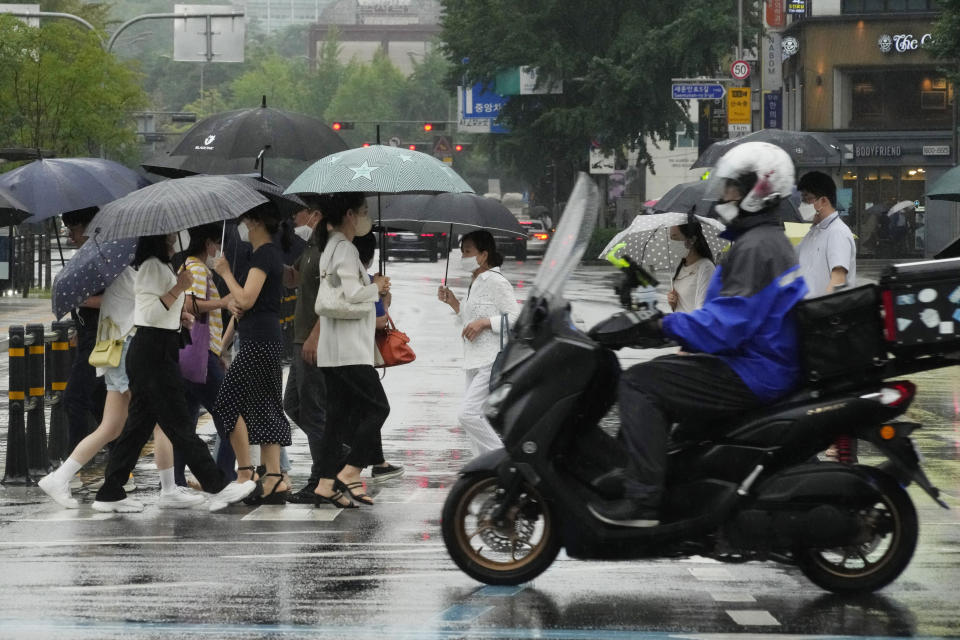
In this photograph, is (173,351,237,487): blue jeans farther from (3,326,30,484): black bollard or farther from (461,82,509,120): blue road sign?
(461,82,509,120): blue road sign

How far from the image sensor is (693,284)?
10.4 m

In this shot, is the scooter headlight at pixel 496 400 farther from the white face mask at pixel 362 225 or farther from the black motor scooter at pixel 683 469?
the white face mask at pixel 362 225

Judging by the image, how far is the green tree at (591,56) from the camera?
48.5m

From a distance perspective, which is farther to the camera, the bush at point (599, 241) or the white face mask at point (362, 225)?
the bush at point (599, 241)

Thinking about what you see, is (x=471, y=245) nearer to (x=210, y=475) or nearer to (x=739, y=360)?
(x=210, y=475)

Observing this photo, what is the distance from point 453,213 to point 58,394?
10.2 feet

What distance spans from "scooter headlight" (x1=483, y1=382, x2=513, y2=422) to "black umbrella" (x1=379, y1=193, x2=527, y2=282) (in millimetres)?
3246

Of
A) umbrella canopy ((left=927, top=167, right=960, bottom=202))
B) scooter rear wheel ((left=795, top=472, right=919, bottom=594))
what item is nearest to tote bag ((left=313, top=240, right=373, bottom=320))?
scooter rear wheel ((left=795, top=472, right=919, bottom=594))

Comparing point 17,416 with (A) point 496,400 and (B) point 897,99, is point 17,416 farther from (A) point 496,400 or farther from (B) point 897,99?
(B) point 897,99

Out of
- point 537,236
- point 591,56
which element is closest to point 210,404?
point 537,236

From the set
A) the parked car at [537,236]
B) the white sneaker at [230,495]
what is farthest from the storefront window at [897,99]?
the white sneaker at [230,495]

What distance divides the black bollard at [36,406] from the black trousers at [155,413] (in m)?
1.48

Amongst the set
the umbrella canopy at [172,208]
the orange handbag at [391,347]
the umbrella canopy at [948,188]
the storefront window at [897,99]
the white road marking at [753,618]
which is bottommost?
the white road marking at [753,618]

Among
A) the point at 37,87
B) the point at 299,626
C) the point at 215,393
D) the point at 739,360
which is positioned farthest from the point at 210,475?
the point at 37,87
